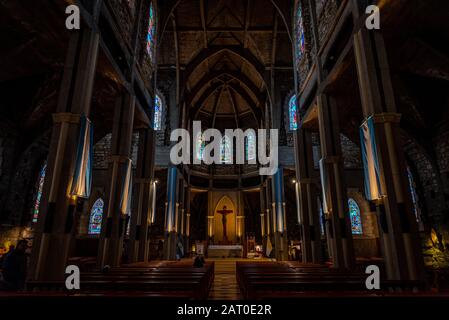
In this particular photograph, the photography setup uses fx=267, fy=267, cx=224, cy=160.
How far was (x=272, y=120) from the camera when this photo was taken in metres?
22.0

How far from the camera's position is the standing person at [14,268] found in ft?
18.1

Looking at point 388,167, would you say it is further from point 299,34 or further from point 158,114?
Result: point 158,114

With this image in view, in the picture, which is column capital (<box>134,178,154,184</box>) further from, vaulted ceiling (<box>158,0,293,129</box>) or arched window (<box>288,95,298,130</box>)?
arched window (<box>288,95,298,130</box>)

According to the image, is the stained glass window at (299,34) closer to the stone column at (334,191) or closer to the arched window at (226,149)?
the stone column at (334,191)

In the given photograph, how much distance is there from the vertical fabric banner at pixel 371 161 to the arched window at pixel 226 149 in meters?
21.7

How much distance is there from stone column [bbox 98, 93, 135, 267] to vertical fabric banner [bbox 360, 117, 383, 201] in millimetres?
8973

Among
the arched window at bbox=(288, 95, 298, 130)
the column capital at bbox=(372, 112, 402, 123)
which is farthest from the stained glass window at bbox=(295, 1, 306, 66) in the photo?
the column capital at bbox=(372, 112, 402, 123)

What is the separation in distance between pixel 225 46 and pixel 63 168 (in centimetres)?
1980

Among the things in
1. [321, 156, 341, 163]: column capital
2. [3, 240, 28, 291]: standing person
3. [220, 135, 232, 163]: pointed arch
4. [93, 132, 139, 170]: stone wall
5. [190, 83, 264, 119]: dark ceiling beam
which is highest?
[190, 83, 264, 119]: dark ceiling beam

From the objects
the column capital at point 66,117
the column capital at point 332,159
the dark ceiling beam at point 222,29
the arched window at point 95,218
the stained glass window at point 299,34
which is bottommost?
the arched window at point 95,218

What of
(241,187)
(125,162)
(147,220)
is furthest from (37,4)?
(241,187)

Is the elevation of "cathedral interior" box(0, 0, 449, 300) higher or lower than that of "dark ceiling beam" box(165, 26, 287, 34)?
lower

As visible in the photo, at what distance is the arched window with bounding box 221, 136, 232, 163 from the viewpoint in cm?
2916

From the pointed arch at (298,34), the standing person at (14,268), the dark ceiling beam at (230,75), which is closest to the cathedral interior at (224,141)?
the standing person at (14,268)
